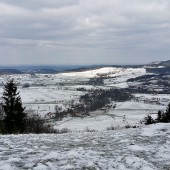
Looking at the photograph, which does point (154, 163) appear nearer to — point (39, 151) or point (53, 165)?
point (53, 165)

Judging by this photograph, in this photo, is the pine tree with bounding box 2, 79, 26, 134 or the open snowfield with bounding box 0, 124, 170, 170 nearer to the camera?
the open snowfield with bounding box 0, 124, 170, 170

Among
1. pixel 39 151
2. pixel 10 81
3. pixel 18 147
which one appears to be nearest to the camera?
pixel 39 151

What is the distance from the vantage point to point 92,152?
11023mm

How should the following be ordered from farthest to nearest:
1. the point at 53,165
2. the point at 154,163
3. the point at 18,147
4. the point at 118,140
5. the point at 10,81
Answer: the point at 10,81
the point at 118,140
the point at 18,147
the point at 154,163
the point at 53,165

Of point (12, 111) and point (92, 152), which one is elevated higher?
point (92, 152)

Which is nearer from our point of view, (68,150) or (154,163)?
(154,163)

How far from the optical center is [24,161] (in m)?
9.78

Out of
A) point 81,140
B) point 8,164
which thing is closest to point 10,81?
point 81,140

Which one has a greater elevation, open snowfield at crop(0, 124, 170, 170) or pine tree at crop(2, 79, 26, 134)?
open snowfield at crop(0, 124, 170, 170)

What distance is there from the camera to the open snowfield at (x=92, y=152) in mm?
9352

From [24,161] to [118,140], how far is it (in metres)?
4.89

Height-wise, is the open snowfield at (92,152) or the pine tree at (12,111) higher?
the open snowfield at (92,152)

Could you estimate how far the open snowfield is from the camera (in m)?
9.35

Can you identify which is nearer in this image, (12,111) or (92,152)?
(92,152)
